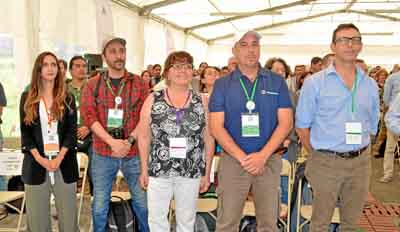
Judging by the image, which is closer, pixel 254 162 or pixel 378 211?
pixel 254 162

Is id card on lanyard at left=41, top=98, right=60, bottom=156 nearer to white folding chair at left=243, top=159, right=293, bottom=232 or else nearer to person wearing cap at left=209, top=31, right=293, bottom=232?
person wearing cap at left=209, top=31, right=293, bottom=232

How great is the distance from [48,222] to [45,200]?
15 centimetres

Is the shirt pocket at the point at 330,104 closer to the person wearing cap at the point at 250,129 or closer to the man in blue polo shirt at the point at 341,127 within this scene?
the man in blue polo shirt at the point at 341,127

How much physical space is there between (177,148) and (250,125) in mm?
429

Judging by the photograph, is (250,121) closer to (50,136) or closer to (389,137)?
(50,136)

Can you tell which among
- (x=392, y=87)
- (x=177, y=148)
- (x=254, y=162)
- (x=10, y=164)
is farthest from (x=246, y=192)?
(x=392, y=87)

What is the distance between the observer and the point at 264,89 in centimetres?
239

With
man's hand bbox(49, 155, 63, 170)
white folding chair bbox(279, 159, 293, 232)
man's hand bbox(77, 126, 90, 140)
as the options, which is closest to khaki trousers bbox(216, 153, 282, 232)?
white folding chair bbox(279, 159, 293, 232)

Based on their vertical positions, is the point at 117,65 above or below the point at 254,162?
above

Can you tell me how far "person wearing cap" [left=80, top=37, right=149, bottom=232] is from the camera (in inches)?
109

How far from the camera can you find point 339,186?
244 centimetres

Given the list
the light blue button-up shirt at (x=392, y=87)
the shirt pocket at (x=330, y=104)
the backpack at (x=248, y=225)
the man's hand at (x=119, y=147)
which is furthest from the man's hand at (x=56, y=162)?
the light blue button-up shirt at (x=392, y=87)

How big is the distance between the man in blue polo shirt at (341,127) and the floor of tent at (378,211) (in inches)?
59.7

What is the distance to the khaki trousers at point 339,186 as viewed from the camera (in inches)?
95.0
